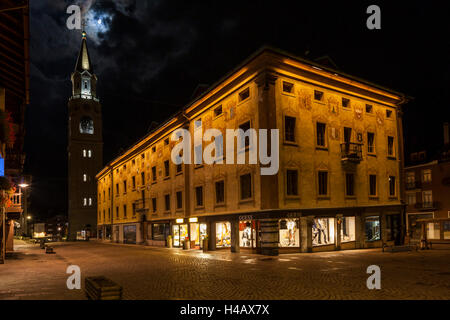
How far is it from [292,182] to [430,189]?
30.8 meters

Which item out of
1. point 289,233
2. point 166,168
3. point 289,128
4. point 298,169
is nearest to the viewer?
point 289,233

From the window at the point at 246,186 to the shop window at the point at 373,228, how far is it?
10.0 meters

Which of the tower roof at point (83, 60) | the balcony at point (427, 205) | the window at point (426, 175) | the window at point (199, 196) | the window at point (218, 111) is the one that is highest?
the tower roof at point (83, 60)

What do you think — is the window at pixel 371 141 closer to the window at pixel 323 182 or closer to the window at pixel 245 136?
the window at pixel 323 182

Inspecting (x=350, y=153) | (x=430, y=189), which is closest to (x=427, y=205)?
(x=430, y=189)

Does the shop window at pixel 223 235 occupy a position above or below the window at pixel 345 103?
below

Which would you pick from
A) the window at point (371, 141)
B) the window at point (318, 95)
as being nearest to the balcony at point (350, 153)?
the window at point (371, 141)

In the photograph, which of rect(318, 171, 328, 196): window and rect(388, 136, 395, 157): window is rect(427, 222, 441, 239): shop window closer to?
rect(388, 136, 395, 157): window

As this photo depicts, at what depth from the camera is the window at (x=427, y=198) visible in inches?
1916

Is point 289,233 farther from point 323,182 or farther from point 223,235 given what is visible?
point 223,235

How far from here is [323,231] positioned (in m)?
27.4

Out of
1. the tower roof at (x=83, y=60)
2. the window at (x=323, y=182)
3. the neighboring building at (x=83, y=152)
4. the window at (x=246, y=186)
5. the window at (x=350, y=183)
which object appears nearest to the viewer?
the window at (x=246, y=186)

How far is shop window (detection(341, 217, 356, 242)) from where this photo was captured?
28.8 m
